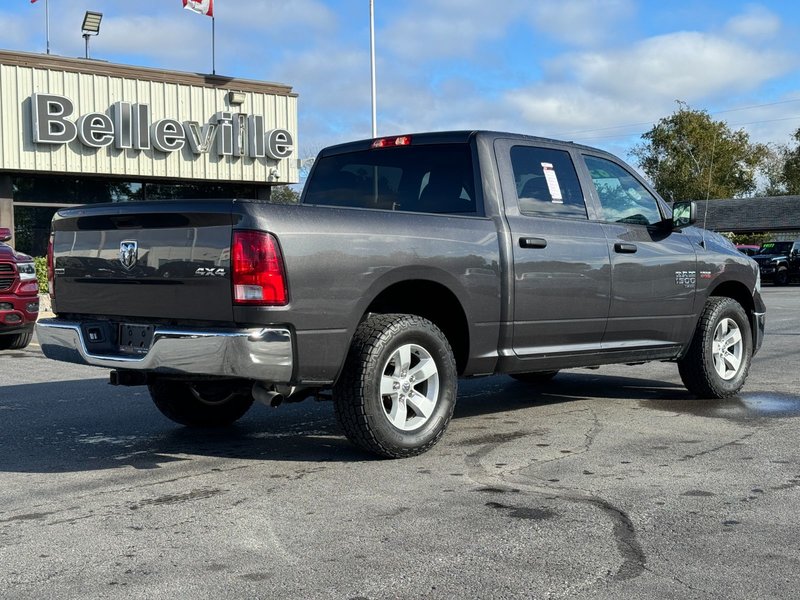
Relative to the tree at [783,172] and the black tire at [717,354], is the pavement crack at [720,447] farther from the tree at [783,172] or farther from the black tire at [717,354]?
the tree at [783,172]

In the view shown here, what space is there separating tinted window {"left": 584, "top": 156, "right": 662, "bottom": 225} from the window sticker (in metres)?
0.41

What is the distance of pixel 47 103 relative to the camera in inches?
851

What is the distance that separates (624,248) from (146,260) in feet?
11.0

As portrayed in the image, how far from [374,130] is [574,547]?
79.3 feet

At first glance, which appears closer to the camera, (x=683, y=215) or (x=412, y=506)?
(x=412, y=506)

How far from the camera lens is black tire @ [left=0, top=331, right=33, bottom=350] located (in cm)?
1238

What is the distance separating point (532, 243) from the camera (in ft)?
20.6

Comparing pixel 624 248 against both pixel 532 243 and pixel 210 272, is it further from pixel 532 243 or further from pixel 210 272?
pixel 210 272

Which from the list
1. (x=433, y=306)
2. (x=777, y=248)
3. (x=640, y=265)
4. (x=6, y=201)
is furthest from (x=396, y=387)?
(x=777, y=248)

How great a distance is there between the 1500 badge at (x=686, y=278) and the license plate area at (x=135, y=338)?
3998 millimetres

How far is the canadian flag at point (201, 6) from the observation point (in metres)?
25.1

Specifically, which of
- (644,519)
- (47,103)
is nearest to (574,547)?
(644,519)

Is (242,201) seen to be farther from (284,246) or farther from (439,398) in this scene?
(439,398)

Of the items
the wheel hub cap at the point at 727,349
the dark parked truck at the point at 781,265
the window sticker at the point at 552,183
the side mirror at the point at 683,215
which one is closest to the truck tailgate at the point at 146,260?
Answer: the window sticker at the point at 552,183
